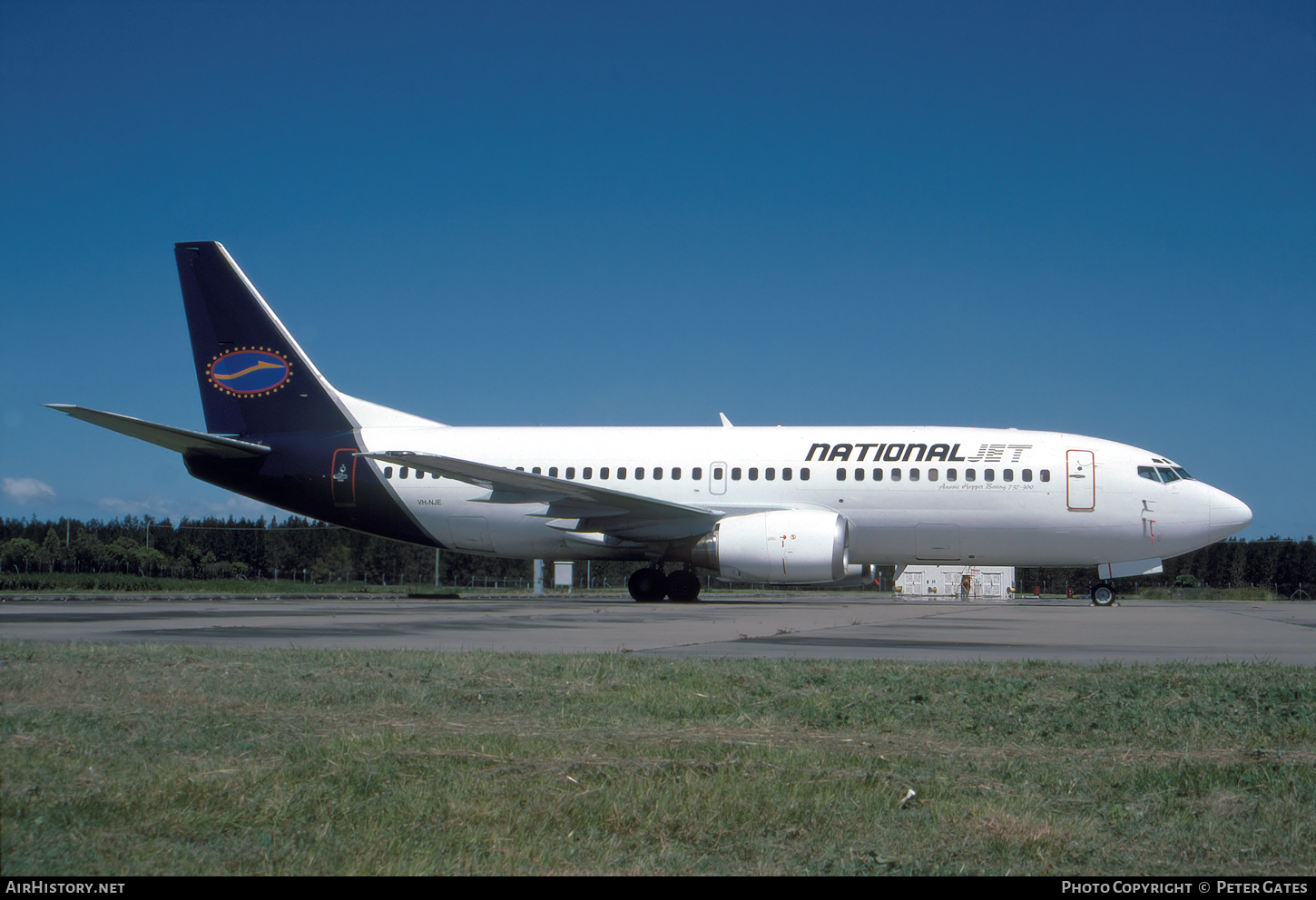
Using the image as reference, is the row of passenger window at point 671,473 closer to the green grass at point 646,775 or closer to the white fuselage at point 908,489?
the white fuselage at point 908,489

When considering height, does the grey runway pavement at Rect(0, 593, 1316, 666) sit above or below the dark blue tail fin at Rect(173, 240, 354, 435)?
below

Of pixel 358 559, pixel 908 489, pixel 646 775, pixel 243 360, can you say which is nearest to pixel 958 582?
pixel 908 489

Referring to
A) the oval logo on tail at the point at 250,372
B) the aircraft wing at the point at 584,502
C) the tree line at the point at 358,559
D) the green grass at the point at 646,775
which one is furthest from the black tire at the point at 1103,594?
the tree line at the point at 358,559

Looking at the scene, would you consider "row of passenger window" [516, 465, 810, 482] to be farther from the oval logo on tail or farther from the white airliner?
the oval logo on tail

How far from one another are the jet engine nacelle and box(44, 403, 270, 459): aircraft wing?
10.4m

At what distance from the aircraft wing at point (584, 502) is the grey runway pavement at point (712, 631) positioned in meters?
2.72

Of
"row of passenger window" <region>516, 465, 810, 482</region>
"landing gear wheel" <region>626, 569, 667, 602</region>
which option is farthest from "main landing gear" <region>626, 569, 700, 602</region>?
"row of passenger window" <region>516, 465, 810, 482</region>

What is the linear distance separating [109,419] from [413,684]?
14.8 meters

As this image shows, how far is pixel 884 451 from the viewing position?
20234 millimetres

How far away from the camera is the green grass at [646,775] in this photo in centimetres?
315

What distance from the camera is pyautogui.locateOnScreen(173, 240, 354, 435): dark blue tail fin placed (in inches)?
891

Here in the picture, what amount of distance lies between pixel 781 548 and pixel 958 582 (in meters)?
26.5

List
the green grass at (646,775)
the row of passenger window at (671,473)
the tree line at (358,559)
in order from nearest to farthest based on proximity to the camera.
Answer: the green grass at (646,775) → the row of passenger window at (671,473) → the tree line at (358,559)
